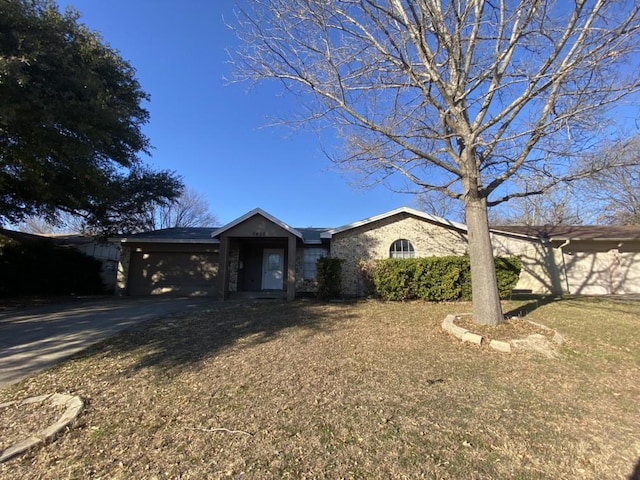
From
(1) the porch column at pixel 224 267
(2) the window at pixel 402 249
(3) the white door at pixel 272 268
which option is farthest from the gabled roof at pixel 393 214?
(1) the porch column at pixel 224 267

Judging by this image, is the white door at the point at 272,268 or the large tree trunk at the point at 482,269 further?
the white door at the point at 272,268

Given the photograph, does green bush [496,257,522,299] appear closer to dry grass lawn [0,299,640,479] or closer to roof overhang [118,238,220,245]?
dry grass lawn [0,299,640,479]

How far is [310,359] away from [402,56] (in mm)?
6336

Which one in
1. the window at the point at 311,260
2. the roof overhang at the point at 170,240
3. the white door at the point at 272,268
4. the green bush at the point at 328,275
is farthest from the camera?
the white door at the point at 272,268

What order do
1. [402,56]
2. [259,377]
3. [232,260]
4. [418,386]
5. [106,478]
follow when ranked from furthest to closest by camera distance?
[232,260], [402,56], [259,377], [418,386], [106,478]

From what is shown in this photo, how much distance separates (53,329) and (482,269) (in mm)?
9562

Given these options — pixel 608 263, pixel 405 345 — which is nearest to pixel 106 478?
pixel 405 345

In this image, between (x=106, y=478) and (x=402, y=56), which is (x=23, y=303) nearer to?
(x=106, y=478)

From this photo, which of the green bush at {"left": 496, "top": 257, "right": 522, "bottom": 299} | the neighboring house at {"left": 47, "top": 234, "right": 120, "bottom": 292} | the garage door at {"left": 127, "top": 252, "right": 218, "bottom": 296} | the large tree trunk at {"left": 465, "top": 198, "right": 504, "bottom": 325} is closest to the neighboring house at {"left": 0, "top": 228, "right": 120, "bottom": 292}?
the neighboring house at {"left": 47, "top": 234, "right": 120, "bottom": 292}

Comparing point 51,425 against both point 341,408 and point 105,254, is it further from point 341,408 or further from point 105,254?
point 105,254

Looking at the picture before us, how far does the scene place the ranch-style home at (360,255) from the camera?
14539 millimetres

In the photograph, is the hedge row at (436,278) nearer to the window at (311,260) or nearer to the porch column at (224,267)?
the window at (311,260)

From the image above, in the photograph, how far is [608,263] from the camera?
15.5 m

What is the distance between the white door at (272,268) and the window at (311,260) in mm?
1254
